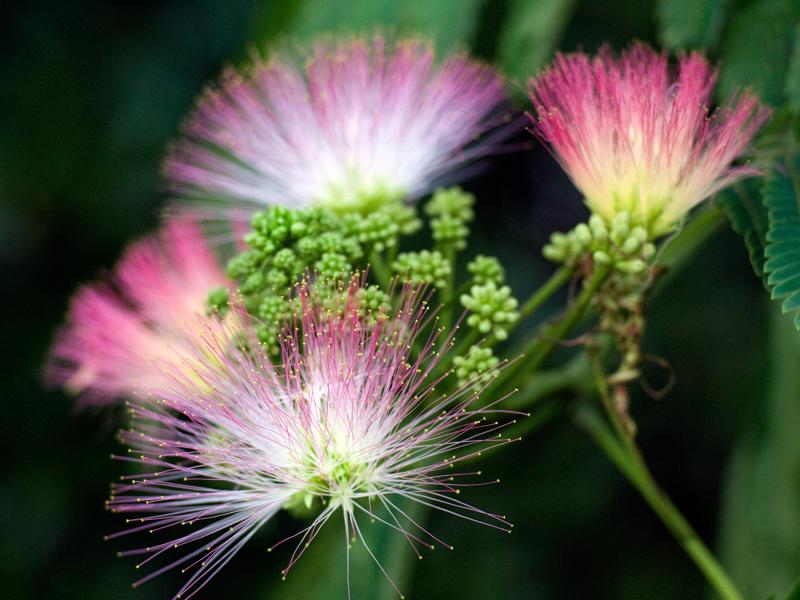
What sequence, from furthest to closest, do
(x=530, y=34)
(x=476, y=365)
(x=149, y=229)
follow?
(x=149, y=229) < (x=530, y=34) < (x=476, y=365)

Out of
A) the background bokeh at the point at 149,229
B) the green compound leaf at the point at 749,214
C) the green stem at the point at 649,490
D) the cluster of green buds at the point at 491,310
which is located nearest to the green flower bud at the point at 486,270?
the cluster of green buds at the point at 491,310

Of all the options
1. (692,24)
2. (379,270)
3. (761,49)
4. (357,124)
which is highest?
(357,124)

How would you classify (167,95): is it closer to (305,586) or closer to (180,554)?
(180,554)

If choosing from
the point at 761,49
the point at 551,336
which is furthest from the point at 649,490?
the point at 761,49

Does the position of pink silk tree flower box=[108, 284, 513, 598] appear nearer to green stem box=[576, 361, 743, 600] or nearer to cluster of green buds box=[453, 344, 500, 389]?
cluster of green buds box=[453, 344, 500, 389]

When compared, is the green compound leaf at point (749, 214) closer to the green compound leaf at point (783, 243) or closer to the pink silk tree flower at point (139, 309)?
the green compound leaf at point (783, 243)

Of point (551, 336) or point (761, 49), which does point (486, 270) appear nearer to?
point (551, 336)
